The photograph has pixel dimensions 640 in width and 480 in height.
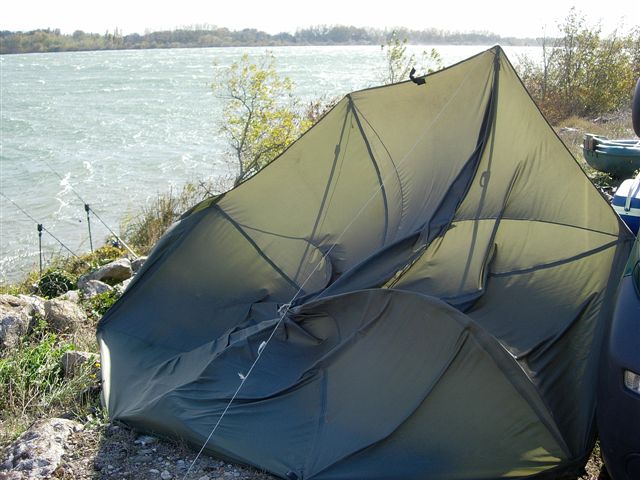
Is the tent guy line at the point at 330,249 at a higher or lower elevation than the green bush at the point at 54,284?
higher

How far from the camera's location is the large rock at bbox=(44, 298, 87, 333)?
6305 millimetres

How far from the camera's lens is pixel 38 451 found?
3838mm

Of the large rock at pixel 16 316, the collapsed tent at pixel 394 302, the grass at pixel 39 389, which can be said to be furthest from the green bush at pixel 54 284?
the collapsed tent at pixel 394 302

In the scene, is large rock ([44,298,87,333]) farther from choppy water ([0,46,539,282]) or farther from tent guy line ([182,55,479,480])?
choppy water ([0,46,539,282])

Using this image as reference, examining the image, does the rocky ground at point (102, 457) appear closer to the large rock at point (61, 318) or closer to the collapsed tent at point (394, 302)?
the collapsed tent at point (394, 302)

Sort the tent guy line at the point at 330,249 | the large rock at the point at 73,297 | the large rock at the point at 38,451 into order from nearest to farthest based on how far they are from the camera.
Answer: the large rock at the point at 38,451 < the tent guy line at the point at 330,249 < the large rock at the point at 73,297

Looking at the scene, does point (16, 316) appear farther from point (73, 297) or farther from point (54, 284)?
point (54, 284)

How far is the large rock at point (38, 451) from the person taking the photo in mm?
3695

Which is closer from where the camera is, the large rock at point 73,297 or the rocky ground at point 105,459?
the rocky ground at point 105,459

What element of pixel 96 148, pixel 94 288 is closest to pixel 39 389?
pixel 94 288

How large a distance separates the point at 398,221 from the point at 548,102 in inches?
724

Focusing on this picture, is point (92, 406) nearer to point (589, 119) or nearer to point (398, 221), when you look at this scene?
point (398, 221)

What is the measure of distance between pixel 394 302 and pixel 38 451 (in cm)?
223

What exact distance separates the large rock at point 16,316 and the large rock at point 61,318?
75 millimetres
